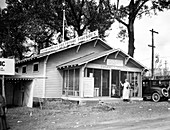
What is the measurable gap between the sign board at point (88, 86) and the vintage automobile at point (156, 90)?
5.95m

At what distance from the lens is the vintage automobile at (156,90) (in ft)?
70.9

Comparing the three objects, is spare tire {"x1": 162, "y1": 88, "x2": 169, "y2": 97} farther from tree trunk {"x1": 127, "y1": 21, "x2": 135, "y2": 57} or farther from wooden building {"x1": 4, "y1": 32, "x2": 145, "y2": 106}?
tree trunk {"x1": 127, "y1": 21, "x2": 135, "y2": 57}

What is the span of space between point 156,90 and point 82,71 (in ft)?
23.4

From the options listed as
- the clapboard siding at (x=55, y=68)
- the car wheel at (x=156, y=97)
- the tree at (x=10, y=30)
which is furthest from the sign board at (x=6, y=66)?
the tree at (x=10, y=30)

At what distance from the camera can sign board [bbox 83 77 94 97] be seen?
65.0ft

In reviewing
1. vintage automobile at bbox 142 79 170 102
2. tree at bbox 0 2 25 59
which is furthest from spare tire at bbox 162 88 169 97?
tree at bbox 0 2 25 59

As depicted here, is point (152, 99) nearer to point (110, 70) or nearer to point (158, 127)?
point (110, 70)

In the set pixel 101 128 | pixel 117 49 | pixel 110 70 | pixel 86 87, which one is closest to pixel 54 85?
pixel 86 87

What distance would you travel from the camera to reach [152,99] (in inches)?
888

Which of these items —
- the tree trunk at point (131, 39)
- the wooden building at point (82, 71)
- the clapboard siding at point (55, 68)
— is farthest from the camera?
the tree trunk at point (131, 39)

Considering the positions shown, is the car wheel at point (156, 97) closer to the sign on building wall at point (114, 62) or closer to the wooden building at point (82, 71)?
the wooden building at point (82, 71)

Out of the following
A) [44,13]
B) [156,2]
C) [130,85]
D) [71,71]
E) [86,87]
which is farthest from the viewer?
[44,13]

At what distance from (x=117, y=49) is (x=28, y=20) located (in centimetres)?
1399

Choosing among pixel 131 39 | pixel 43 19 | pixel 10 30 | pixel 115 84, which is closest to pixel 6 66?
pixel 115 84
